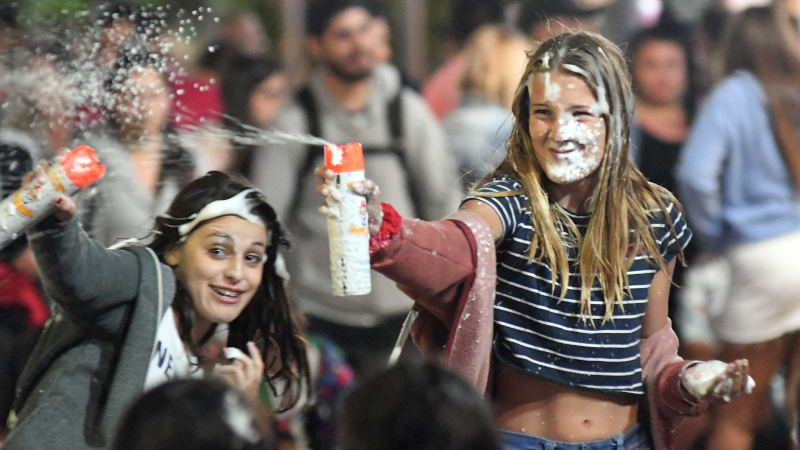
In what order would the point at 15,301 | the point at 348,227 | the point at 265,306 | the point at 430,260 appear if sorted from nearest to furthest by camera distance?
the point at 348,227
the point at 430,260
the point at 265,306
the point at 15,301

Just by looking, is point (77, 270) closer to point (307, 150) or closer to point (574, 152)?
point (574, 152)

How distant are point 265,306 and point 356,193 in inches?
26.4

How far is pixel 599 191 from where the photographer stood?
3.24 m

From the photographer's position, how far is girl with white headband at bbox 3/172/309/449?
2.96m

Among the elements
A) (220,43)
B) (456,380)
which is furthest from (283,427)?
(456,380)

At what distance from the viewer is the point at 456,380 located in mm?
2291

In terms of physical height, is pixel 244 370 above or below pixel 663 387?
above

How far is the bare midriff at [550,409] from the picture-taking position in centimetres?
318

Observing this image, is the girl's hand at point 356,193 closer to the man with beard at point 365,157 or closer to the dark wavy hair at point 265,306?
the dark wavy hair at point 265,306

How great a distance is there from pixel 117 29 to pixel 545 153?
1779 millimetres

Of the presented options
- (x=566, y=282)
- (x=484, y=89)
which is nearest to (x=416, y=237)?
(x=566, y=282)

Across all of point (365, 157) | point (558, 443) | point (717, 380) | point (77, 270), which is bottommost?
point (558, 443)

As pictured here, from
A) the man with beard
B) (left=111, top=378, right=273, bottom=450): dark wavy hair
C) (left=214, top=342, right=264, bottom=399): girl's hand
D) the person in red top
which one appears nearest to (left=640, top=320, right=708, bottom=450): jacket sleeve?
(left=214, top=342, right=264, bottom=399): girl's hand

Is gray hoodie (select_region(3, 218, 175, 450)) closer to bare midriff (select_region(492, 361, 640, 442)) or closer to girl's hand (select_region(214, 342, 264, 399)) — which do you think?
girl's hand (select_region(214, 342, 264, 399))
